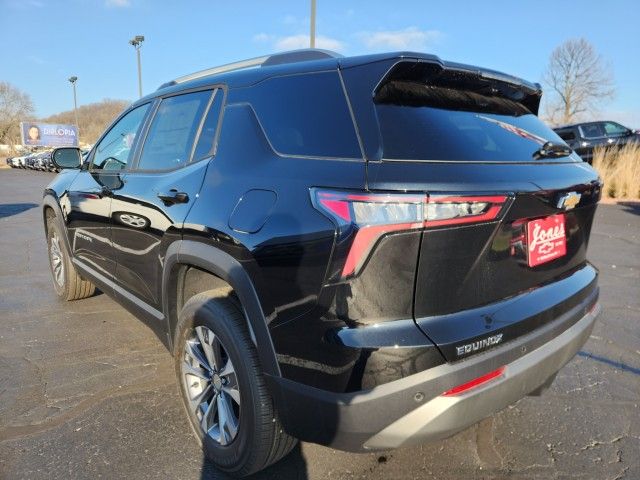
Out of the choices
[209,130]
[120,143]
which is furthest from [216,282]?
[120,143]

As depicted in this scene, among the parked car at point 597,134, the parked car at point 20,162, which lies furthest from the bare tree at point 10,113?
the parked car at point 597,134

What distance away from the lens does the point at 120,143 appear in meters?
3.74

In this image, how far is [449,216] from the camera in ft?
5.58

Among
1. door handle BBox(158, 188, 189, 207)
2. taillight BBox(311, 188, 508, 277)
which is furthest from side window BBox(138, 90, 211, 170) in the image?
taillight BBox(311, 188, 508, 277)

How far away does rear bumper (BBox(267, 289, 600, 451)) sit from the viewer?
5.51 feet

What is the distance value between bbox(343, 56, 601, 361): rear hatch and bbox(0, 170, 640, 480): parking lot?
2.62ft

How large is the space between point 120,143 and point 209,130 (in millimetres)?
1487

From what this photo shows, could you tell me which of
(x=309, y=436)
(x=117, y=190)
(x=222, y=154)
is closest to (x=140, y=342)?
(x=117, y=190)

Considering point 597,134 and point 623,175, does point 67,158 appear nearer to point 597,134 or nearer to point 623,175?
point 623,175

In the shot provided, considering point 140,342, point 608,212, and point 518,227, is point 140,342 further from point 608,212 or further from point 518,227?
point 608,212

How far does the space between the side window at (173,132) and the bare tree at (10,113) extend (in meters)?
82.7

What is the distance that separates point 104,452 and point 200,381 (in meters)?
0.58

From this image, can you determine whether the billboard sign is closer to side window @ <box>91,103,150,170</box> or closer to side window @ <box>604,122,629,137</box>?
side window @ <box>604,122,629,137</box>

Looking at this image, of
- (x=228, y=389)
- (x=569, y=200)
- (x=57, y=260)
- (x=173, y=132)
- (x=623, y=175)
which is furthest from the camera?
(x=623, y=175)
